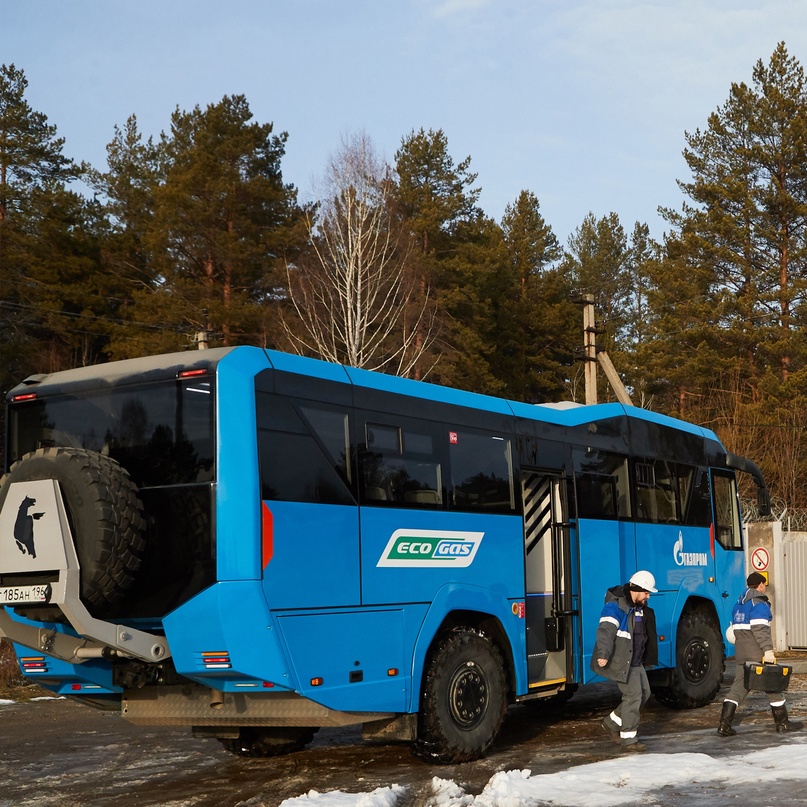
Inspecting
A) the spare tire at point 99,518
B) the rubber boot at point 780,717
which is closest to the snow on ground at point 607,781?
the rubber boot at point 780,717

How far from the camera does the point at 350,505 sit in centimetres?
864

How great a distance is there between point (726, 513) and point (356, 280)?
17.5 m

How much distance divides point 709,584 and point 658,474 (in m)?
1.77

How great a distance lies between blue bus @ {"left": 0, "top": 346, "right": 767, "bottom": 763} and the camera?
7.71m

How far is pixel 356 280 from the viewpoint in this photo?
30688 mm

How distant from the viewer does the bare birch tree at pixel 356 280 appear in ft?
96.9

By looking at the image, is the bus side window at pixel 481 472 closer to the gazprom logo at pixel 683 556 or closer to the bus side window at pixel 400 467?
the bus side window at pixel 400 467

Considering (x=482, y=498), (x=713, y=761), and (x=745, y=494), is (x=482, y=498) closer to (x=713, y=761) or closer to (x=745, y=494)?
(x=713, y=761)

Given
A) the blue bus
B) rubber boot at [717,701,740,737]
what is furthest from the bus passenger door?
rubber boot at [717,701,740,737]

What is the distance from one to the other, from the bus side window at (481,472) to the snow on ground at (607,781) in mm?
2415

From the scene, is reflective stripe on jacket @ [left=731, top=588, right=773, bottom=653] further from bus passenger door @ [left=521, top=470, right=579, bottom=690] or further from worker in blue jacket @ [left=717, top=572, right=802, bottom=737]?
bus passenger door @ [left=521, top=470, right=579, bottom=690]

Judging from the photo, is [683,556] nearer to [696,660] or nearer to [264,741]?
[696,660]

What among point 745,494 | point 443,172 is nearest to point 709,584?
point 745,494

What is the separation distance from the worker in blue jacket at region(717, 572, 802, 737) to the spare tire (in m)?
6.06
